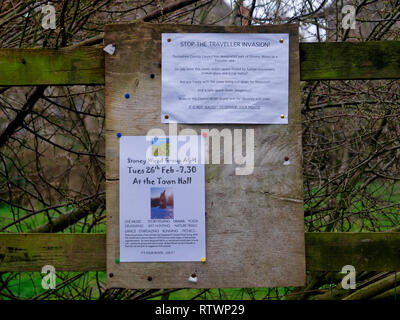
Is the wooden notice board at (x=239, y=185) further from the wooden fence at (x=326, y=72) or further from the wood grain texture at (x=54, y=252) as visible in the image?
the wood grain texture at (x=54, y=252)

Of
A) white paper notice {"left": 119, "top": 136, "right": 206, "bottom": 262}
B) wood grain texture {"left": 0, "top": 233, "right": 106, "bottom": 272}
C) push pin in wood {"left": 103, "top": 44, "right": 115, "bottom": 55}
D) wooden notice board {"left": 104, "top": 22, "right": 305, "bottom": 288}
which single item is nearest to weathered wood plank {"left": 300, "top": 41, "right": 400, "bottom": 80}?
wooden notice board {"left": 104, "top": 22, "right": 305, "bottom": 288}

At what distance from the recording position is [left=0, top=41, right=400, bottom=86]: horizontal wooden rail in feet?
8.01

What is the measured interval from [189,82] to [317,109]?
197 centimetres

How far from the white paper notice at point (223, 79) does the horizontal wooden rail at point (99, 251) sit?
2.21 ft

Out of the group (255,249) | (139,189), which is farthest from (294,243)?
(139,189)

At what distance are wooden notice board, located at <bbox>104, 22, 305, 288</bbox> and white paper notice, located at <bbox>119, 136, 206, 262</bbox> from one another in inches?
1.8

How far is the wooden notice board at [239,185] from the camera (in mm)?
2441

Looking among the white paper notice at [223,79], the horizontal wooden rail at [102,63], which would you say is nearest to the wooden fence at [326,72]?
the horizontal wooden rail at [102,63]

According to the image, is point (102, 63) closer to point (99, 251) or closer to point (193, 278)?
point (99, 251)

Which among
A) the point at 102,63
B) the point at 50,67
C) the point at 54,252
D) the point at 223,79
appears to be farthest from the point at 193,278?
the point at 50,67

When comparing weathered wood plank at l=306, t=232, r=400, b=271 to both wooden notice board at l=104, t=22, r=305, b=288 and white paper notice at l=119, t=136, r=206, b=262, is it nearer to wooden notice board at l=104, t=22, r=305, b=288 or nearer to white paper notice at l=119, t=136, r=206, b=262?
wooden notice board at l=104, t=22, r=305, b=288

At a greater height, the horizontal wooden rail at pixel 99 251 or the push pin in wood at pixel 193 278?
the horizontal wooden rail at pixel 99 251

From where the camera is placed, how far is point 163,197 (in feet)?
8.02

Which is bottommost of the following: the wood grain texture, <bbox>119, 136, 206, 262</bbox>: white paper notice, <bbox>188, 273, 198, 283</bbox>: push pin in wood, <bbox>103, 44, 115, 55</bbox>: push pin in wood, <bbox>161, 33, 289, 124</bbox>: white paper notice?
<bbox>188, 273, 198, 283</bbox>: push pin in wood
